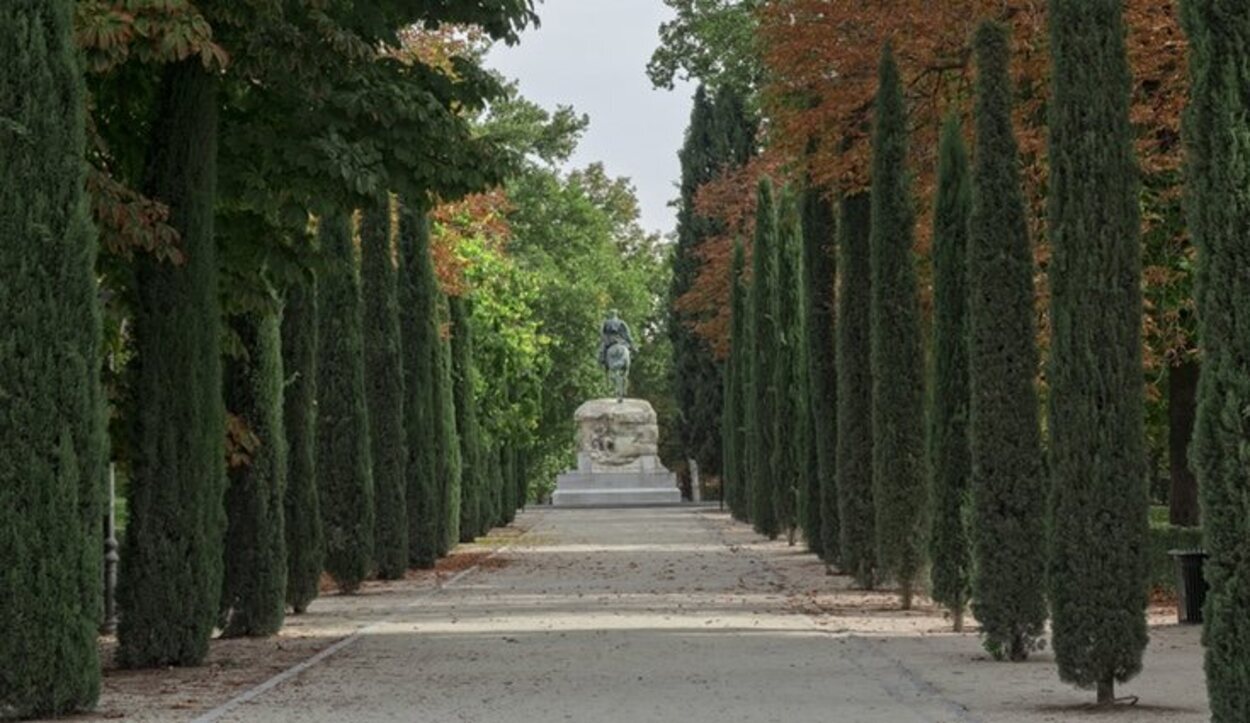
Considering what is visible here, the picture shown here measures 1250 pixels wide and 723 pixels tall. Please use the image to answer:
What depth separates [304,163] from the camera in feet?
64.4

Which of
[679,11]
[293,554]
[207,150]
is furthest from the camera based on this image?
[679,11]

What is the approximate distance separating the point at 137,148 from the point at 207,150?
1600 mm

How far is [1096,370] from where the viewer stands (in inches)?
567

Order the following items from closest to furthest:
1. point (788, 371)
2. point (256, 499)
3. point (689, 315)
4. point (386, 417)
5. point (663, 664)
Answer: point (663, 664)
point (256, 499)
point (386, 417)
point (788, 371)
point (689, 315)

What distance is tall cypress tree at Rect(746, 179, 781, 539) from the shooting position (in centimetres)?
4741

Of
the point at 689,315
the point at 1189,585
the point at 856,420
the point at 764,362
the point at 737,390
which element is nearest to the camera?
the point at 1189,585

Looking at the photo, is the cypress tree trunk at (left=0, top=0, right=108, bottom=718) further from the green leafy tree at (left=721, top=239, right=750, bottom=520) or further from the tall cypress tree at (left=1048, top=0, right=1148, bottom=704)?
the green leafy tree at (left=721, top=239, right=750, bottom=520)

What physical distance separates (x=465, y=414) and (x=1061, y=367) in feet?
114

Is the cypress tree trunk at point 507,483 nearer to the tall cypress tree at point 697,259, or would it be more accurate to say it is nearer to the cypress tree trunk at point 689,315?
the tall cypress tree at point 697,259

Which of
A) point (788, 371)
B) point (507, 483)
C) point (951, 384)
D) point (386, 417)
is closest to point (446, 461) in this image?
point (386, 417)

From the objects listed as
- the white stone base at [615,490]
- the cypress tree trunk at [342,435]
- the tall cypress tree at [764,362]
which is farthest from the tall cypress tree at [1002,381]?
the white stone base at [615,490]

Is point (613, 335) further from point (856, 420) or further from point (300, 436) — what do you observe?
point (300, 436)

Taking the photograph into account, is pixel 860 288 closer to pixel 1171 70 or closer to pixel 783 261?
pixel 1171 70

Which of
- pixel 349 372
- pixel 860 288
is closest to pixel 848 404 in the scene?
pixel 860 288
